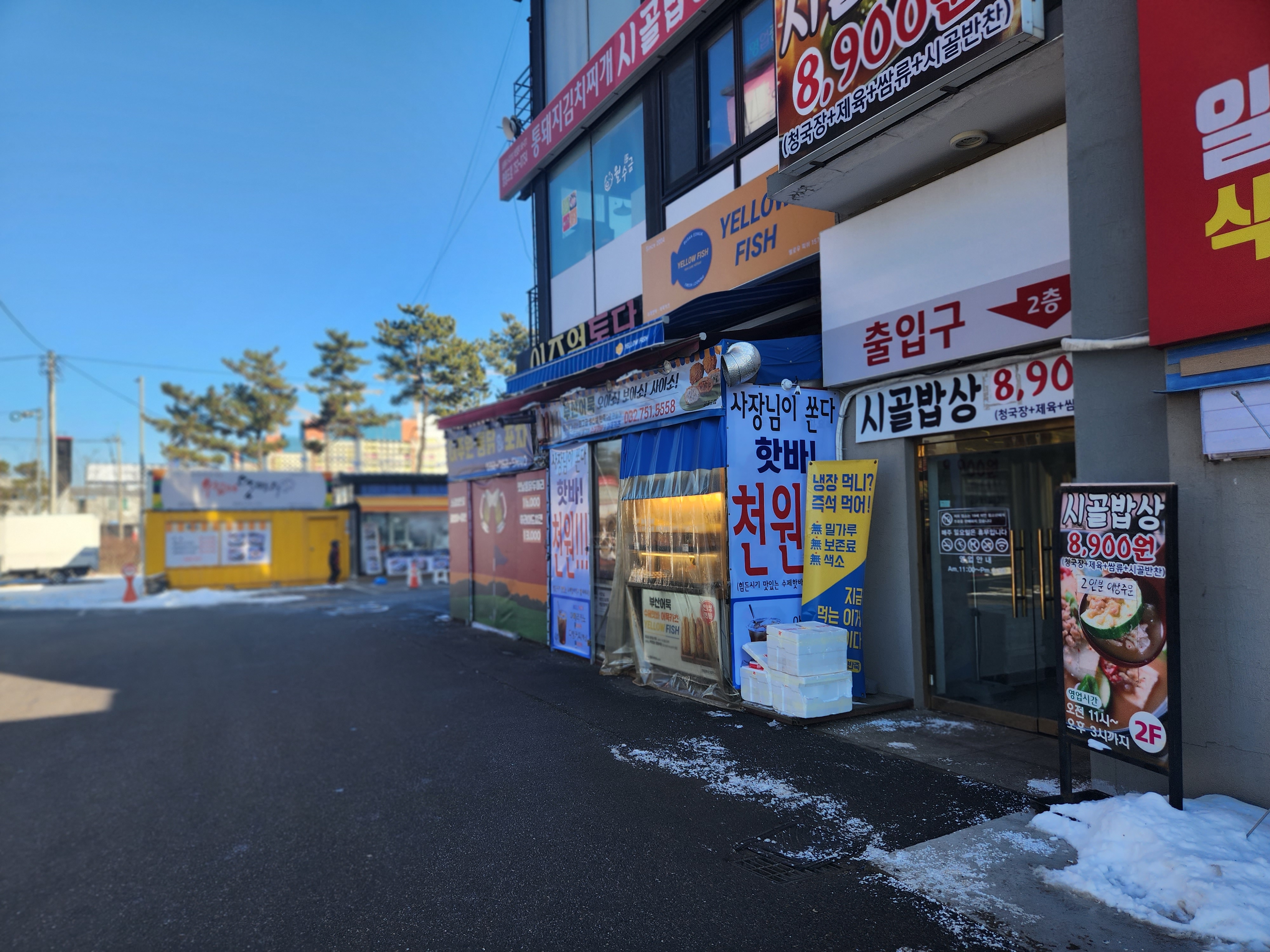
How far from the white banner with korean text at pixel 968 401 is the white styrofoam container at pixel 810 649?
1.98m

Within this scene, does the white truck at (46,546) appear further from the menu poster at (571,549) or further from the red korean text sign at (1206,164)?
the red korean text sign at (1206,164)

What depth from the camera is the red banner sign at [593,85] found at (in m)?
10.8

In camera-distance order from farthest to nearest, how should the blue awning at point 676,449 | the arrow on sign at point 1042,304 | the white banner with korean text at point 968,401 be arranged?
the blue awning at point 676,449
the white banner with korean text at point 968,401
the arrow on sign at point 1042,304

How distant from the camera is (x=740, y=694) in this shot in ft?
23.4

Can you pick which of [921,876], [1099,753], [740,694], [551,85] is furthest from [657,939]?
[551,85]

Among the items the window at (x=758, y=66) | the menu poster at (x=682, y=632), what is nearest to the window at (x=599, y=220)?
the window at (x=758, y=66)

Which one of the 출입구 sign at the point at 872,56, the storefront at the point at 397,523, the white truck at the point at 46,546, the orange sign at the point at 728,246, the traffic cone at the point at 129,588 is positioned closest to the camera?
the 출입구 sign at the point at 872,56

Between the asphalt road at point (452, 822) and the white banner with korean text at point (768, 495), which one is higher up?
the white banner with korean text at point (768, 495)

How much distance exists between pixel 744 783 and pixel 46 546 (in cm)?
3577

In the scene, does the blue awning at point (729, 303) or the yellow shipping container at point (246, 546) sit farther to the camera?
the yellow shipping container at point (246, 546)

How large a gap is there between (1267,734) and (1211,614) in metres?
0.64

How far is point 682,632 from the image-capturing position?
802 cm

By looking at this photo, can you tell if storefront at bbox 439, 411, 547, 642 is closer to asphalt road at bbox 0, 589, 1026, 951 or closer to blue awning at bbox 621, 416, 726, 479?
blue awning at bbox 621, 416, 726, 479

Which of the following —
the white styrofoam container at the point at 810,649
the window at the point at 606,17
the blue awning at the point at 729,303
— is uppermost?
the window at the point at 606,17
